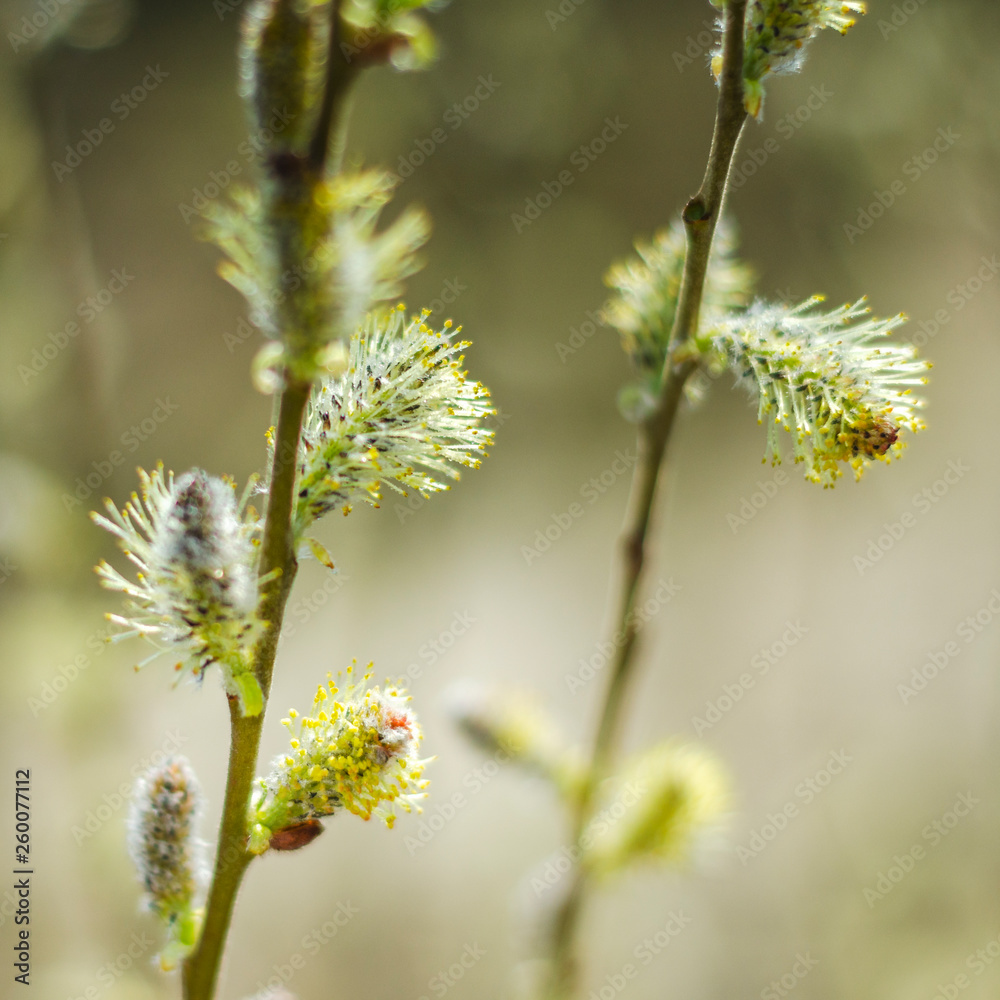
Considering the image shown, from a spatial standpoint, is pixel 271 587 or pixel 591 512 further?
pixel 591 512

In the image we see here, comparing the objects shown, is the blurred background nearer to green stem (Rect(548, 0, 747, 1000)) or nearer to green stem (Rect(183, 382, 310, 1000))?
green stem (Rect(548, 0, 747, 1000))

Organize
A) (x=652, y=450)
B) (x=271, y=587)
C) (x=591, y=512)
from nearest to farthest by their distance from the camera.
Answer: (x=271, y=587) < (x=652, y=450) < (x=591, y=512)

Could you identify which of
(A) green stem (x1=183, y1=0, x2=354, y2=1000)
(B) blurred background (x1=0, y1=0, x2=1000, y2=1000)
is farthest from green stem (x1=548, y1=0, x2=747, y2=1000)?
(B) blurred background (x1=0, y1=0, x2=1000, y2=1000)

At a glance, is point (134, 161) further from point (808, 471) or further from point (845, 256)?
point (808, 471)

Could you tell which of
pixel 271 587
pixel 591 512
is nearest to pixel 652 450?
pixel 271 587

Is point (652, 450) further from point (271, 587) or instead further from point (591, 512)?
point (591, 512)

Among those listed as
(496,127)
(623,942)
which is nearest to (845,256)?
(496,127)

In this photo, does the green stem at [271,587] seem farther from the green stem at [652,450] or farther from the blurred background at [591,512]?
the blurred background at [591,512]
